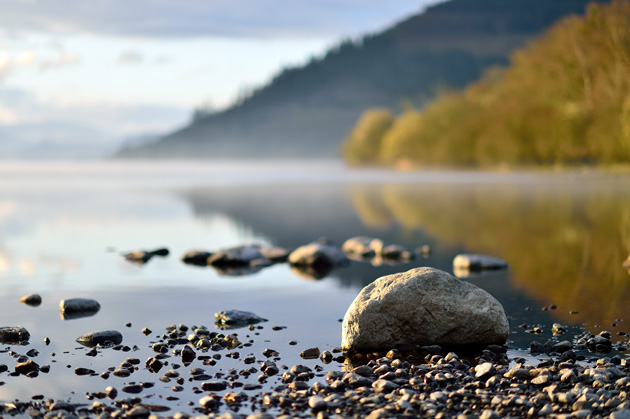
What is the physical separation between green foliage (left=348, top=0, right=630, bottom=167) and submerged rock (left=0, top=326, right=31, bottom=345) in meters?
64.3

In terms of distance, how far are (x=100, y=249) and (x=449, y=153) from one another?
356 ft

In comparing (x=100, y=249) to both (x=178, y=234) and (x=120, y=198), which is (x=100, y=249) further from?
(x=120, y=198)

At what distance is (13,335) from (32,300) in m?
3.85

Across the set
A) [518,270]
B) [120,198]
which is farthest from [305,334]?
[120,198]

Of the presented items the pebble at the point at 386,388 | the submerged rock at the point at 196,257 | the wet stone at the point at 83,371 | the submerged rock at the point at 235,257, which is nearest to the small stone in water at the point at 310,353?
the pebble at the point at 386,388

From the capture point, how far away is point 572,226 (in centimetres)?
3170

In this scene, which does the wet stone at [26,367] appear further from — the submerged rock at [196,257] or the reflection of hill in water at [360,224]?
the submerged rock at [196,257]

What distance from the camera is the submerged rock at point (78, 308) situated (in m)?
14.4

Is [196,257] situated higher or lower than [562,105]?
lower

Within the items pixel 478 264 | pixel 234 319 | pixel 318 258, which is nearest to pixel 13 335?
pixel 234 319

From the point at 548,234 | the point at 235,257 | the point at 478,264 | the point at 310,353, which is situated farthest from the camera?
the point at 548,234

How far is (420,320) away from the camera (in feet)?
38.4

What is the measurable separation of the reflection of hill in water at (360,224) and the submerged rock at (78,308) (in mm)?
5932

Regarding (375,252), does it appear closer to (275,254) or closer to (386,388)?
(275,254)
